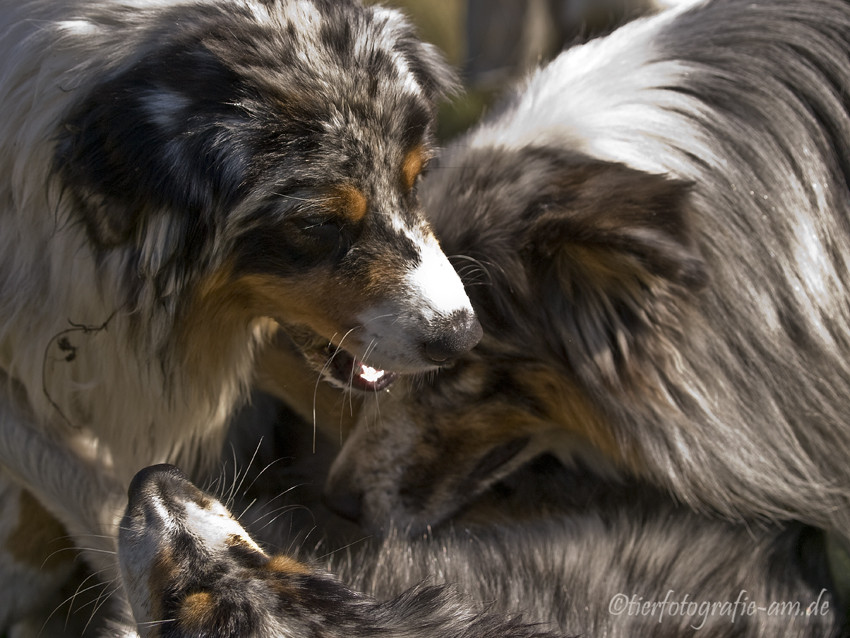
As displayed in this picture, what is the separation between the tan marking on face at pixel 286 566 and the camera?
222cm

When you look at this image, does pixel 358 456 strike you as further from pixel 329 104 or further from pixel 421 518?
pixel 329 104

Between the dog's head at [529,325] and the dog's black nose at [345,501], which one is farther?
the dog's black nose at [345,501]

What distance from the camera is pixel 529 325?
2852 mm

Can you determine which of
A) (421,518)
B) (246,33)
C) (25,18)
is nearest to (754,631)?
(421,518)

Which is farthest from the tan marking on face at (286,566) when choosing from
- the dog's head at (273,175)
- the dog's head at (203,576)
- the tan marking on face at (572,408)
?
the tan marking on face at (572,408)

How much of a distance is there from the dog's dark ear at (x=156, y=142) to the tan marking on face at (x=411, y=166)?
0.41 m

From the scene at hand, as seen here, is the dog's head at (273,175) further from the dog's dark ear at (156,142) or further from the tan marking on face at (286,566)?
the tan marking on face at (286,566)

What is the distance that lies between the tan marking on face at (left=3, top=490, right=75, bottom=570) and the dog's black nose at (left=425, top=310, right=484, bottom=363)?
50.0 inches

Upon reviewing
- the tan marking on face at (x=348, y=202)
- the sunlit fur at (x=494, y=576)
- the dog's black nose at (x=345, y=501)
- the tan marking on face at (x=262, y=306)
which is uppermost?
the tan marking on face at (x=348, y=202)

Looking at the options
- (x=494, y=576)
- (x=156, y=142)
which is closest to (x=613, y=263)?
(x=494, y=576)

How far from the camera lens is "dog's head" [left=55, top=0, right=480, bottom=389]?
2256 millimetres

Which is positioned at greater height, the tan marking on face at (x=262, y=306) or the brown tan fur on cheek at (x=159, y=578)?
the tan marking on face at (x=262, y=306)

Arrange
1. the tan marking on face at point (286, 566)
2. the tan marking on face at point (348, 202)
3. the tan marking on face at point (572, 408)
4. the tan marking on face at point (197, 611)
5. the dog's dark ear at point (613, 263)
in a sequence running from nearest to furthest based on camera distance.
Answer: the tan marking on face at point (197, 611) < the tan marking on face at point (286, 566) < the tan marking on face at point (348, 202) < the dog's dark ear at point (613, 263) < the tan marking on face at point (572, 408)

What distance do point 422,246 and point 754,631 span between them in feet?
4.24
